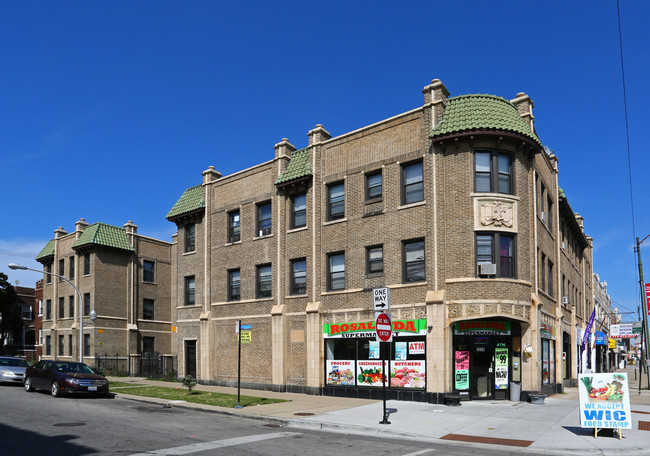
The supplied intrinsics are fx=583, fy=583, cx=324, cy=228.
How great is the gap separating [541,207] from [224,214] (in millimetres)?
15491

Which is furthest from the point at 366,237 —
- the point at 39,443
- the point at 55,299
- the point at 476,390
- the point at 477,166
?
the point at 55,299

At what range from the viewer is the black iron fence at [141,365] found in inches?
1328

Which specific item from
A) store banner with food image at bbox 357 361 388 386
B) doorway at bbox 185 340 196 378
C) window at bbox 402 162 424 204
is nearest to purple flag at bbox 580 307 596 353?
store banner with food image at bbox 357 361 388 386

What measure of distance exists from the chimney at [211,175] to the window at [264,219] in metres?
4.11

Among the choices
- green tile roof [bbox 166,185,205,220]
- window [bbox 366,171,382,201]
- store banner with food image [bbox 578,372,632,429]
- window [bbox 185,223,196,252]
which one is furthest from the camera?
window [bbox 185,223,196,252]

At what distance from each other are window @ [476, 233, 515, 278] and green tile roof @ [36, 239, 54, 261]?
38.0 m

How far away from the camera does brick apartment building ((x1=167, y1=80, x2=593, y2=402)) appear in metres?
21.2

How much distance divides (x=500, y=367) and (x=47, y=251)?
39.6 metres

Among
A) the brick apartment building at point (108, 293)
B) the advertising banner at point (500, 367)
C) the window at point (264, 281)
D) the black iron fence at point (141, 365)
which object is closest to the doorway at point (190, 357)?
the black iron fence at point (141, 365)

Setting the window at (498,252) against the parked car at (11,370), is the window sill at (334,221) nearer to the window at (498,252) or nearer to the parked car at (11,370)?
the window at (498,252)

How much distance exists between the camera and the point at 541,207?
26219 mm

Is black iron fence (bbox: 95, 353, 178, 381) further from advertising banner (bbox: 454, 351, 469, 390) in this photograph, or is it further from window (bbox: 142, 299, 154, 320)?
advertising banner (bbox: 454, 351, 469, 390)

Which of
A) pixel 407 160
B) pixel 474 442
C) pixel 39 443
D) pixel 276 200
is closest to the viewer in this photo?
pixel 39 443

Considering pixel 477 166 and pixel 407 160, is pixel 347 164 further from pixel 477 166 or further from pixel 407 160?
pixel 477 166
